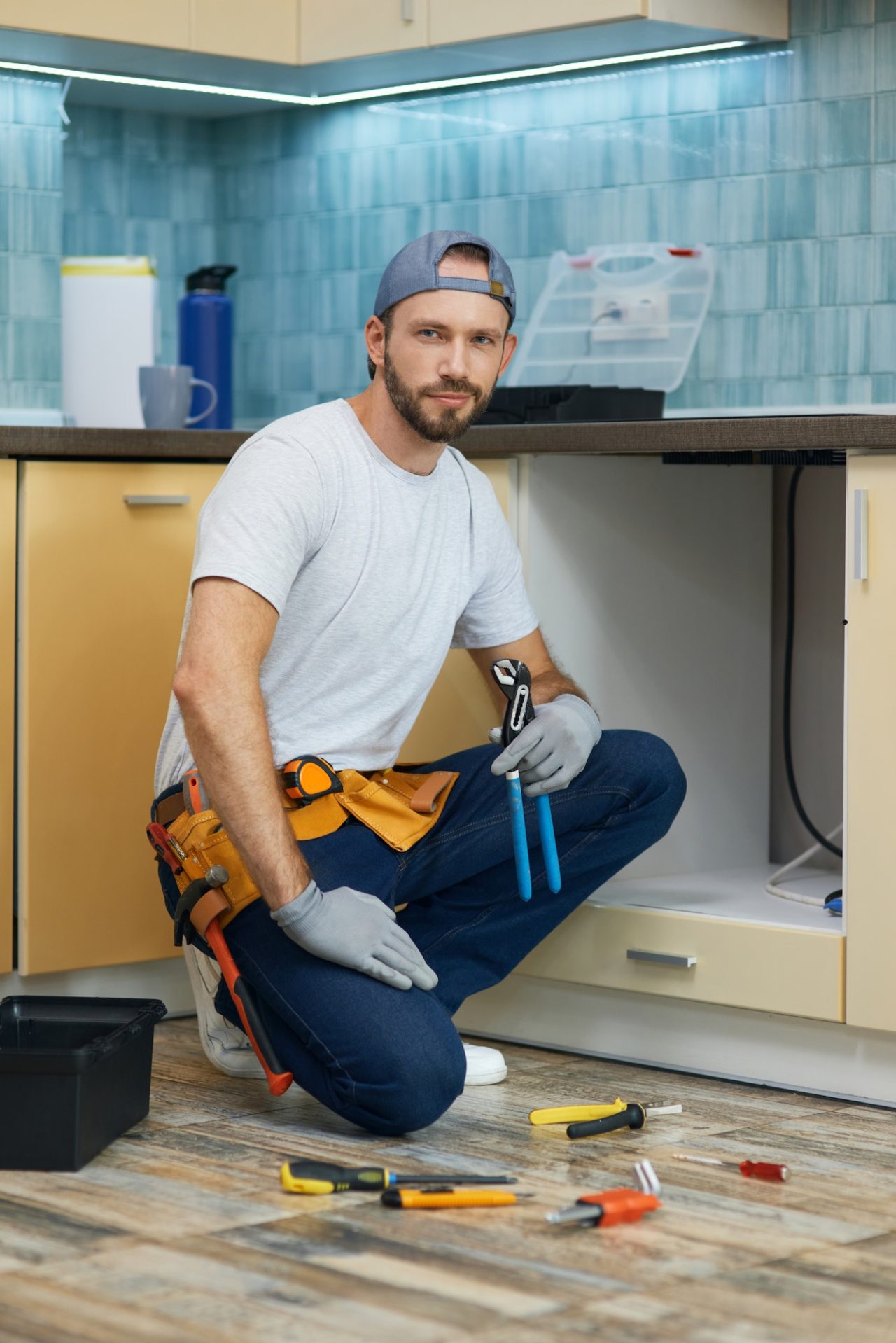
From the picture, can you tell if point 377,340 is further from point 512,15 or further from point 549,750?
point 512,15

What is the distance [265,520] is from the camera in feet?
7.78

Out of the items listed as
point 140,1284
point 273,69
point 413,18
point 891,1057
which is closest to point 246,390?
point 273,69

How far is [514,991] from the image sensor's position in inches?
116

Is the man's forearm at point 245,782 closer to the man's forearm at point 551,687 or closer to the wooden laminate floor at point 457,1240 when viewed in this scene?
the wooden laminate floor at point 457,1240

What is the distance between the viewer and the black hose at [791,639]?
325 cm

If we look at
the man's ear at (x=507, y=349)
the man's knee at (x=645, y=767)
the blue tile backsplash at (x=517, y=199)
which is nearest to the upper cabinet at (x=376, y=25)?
the blue tile backsplash at (x=517, y=199)

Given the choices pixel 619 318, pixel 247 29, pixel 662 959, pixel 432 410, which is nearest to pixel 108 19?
pixel 247 29

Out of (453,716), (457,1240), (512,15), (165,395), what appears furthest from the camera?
(165,395)

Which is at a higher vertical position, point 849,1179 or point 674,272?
point 674,272

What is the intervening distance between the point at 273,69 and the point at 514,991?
1761 millimetres

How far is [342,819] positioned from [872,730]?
69 cm

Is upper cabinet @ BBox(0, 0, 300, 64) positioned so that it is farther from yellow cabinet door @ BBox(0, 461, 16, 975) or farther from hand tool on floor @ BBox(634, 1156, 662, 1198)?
hand tool on floor @ BBox(634, 1156, 662, 1198)

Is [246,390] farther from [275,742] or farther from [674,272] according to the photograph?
[275,742]

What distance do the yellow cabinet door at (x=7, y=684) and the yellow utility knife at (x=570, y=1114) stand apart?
2.95 ft
